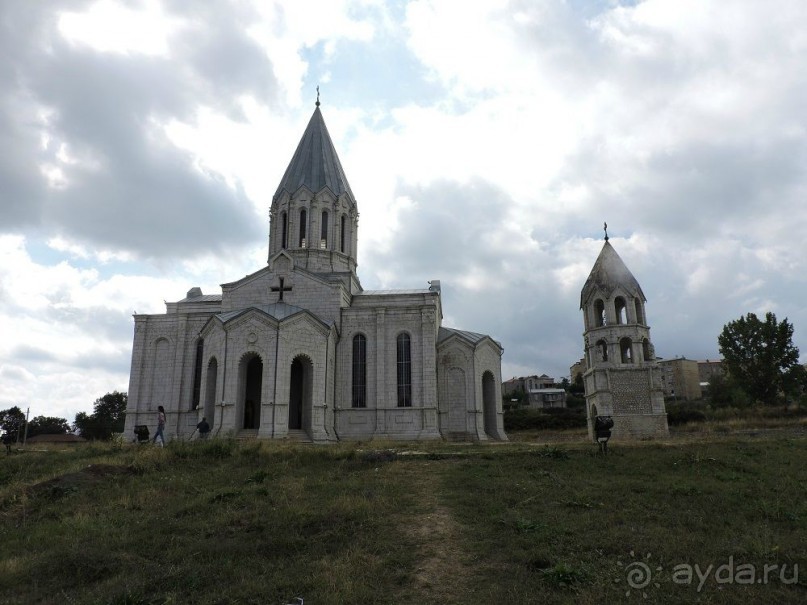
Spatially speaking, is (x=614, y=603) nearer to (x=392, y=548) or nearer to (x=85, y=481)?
(x=392, y=548)

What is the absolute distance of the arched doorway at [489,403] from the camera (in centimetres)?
2985

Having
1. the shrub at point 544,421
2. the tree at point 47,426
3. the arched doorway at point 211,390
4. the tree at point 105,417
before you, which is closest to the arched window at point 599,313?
the arched doorway at point 211,390

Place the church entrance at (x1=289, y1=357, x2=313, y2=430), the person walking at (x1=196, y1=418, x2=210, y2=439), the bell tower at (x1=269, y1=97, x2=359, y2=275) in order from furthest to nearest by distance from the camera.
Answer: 1. the bell tower at (x1=269, y1=97, x2=359, y2=275)
2. the church entrance at (x1=289, y1=357, x2=313, y2=430)
3. the person walking at (x1=196, y1=418, x2=210, y2=439)

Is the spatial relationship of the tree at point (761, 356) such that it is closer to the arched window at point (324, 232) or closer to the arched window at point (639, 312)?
the arched window at point (639, 312)

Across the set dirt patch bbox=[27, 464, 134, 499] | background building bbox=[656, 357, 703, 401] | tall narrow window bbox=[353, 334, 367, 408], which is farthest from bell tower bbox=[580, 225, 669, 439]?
background building bbox=[656, 357, 703, 401]

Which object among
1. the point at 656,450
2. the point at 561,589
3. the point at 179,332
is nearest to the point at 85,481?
the point at 561,589

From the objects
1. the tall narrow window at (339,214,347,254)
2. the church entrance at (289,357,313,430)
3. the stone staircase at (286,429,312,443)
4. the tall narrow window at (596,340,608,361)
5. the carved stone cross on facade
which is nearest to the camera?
the stone staircase at (286,429,312,443)

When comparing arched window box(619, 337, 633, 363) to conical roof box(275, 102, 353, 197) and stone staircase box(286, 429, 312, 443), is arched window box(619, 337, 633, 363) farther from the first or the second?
conical roof box(275, 102, 353, 197)

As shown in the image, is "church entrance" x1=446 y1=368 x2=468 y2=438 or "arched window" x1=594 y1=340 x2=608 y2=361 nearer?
"arched window" x1=594 y1=340 x2=608 y2=361

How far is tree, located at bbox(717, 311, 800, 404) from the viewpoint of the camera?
160 feet

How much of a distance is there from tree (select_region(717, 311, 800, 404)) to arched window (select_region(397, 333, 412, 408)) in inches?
1462

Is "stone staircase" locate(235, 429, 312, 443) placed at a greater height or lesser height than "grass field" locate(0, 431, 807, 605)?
greater

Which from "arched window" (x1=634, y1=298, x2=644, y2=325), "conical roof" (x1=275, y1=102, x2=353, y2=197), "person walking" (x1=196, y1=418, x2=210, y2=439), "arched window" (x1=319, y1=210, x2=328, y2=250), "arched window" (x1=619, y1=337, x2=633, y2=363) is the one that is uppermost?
"conical roof" (x1=275, y1=102, x2=353, y2=197)

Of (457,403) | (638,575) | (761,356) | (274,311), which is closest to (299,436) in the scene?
(274,311)
